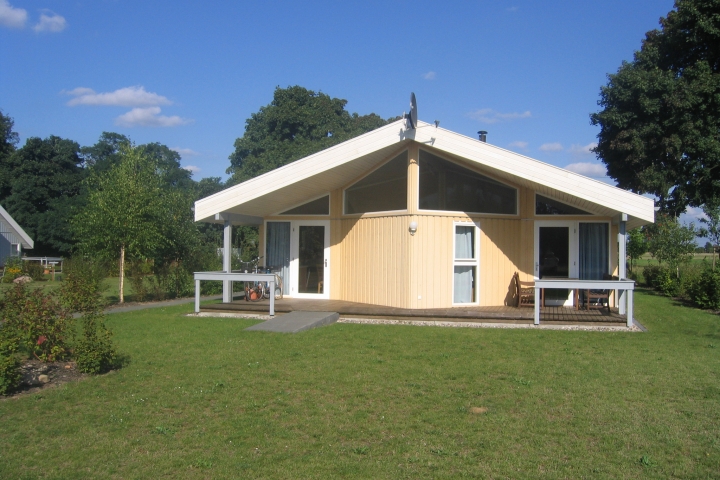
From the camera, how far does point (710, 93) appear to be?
67.2 feet

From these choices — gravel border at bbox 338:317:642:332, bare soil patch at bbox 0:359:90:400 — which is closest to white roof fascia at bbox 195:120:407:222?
gravel border at bbox 338:317:642:332

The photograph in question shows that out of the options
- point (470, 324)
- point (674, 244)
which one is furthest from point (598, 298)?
point (674, 244)

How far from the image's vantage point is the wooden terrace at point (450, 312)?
461 inches

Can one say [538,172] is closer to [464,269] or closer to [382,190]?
[464,269]

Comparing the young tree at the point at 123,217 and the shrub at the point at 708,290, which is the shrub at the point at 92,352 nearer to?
the young tree at the point at 123,217

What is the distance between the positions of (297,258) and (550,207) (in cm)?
628

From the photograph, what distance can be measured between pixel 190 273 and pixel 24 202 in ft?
105

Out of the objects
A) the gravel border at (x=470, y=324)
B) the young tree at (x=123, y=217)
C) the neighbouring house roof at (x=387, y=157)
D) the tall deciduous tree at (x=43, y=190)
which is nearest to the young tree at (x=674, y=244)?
the neighbouring house roof at (x=387, y=157)

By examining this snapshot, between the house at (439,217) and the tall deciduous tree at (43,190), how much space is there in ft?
117

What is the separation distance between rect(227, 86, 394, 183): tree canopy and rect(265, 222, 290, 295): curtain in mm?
18423

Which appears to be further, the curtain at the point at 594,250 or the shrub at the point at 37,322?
the curtain at the point at 594,250

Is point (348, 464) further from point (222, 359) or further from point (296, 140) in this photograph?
point (296, 140)

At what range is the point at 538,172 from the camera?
11.6 meters

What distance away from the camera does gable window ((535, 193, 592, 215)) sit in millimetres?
13359
